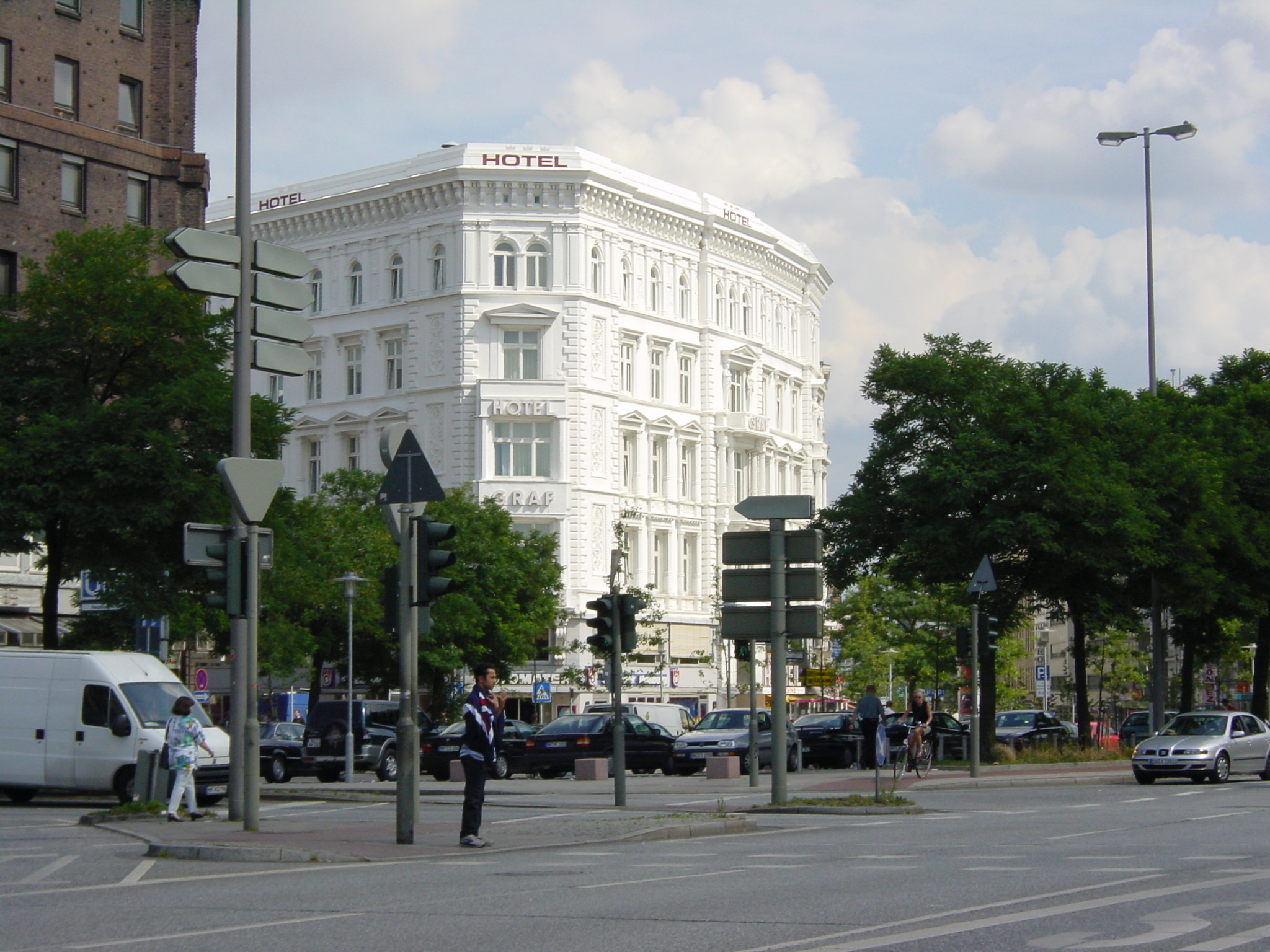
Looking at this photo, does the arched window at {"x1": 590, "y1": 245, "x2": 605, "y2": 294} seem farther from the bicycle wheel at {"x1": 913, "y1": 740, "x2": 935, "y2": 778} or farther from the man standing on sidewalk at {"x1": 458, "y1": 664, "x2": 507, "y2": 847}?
the man standing on sidewalk at {"x1": 458, "y1": 664, "x2": 507, "y2": 847}

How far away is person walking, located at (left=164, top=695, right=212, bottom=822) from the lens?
21141 millimetres

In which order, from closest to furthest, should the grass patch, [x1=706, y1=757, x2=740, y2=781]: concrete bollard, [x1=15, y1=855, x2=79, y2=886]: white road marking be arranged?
[x1=15, y1=855, x2=79, y2=886]: white road marking, the grass patch, [x1=706, y1=757, x2=740, y2=781]: concrete bollard

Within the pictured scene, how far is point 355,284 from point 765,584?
62.8 m

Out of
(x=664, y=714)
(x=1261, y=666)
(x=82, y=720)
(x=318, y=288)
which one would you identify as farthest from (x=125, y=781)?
(x=318, y=288)

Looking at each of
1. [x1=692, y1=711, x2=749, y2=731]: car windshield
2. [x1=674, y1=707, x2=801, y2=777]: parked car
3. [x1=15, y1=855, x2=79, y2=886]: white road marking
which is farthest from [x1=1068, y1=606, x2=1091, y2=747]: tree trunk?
[x1=15, y1=855, x2=79, y2=886]: white road marking

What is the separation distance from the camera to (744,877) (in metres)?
14.1

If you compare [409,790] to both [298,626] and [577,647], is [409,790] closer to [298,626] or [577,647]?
[298,626]

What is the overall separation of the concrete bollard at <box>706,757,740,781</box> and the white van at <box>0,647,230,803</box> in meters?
11.5

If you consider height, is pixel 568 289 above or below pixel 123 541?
above

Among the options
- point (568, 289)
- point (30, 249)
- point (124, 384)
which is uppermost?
point (568, 289)

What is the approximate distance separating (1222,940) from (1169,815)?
13.8m

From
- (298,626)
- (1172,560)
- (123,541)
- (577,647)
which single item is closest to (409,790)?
(123,541)

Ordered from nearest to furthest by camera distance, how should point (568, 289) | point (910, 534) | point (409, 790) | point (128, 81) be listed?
point (409, 790), point (910, 534), point (128, 81), point (568, 289)

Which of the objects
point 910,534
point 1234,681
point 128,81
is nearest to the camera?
point 910,534
